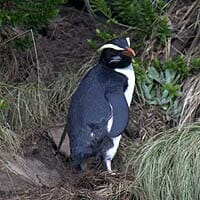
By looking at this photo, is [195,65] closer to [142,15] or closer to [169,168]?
[142,15]

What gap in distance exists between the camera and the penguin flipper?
192 inches

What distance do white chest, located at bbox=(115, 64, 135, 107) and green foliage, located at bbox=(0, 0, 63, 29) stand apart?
615 millimetres

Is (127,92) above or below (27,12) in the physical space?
below

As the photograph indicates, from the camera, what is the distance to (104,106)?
16.1 ft

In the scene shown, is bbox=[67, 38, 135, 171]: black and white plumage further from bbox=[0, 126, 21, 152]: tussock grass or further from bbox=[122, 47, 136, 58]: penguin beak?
bbox=[0, 126, 21, 152]: tussock grass

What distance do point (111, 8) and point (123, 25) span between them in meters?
0.44

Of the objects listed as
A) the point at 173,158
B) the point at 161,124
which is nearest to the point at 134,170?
the point at 173,158

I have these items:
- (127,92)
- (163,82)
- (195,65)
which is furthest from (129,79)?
(195,65)

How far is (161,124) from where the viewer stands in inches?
212

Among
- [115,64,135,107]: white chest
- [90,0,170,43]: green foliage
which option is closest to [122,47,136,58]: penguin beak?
[115,64,135,107]: white chest

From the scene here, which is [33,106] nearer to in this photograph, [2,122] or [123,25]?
[2,122]

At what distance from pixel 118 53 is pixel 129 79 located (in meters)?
0.18

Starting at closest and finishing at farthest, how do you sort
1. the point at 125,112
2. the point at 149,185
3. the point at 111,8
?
the point at 149,185 < the point at 125,112 < the point at 111,8

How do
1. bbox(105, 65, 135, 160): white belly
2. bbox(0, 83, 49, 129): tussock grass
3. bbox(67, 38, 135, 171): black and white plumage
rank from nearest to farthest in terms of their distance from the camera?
bbox(67, 38, 135, 171): black and white plumage, bbox(105, 65, 135, 160): white belly, bbox(0, 83, 49, 129): tussock grass
